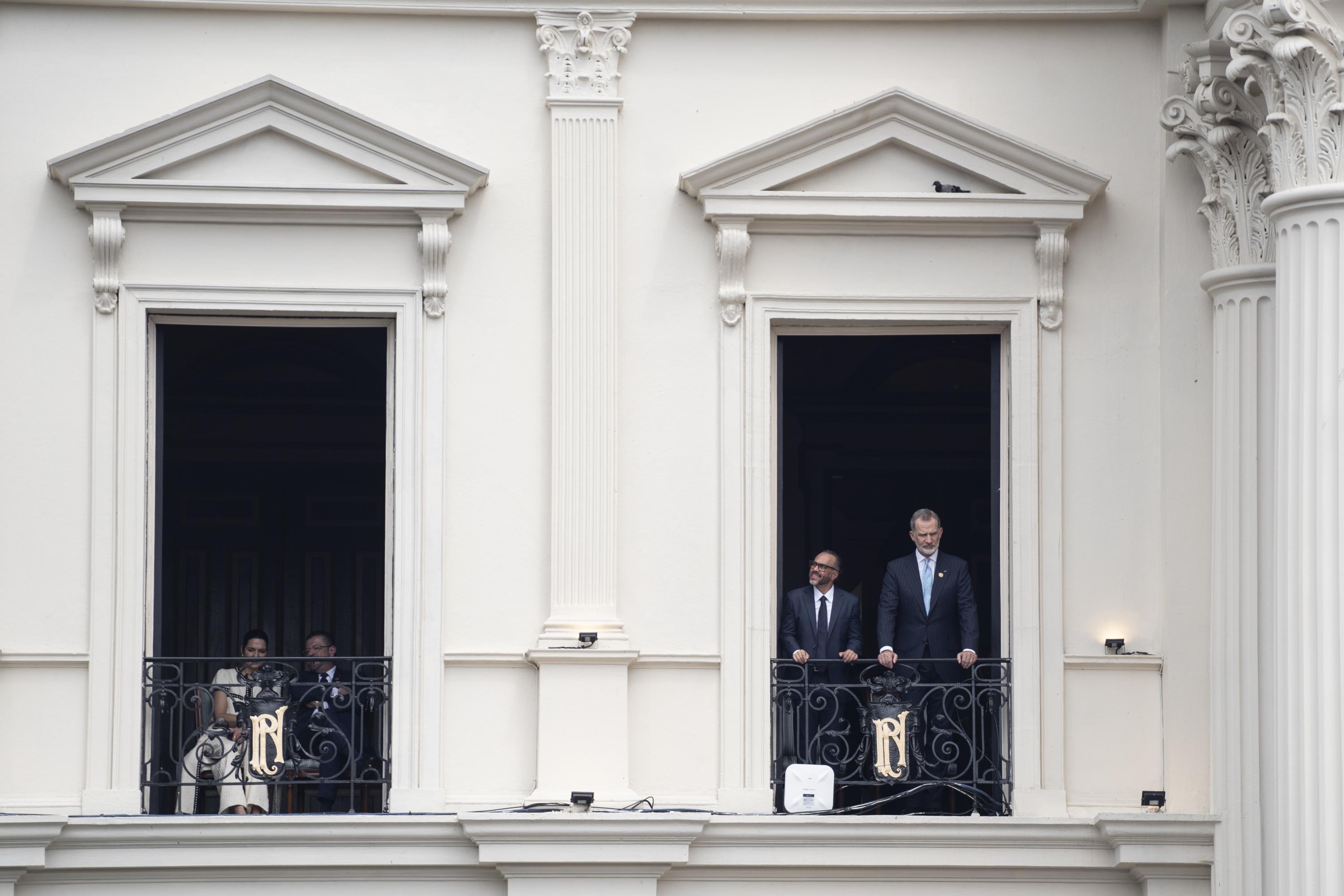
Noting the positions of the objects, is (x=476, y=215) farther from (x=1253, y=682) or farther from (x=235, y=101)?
(x=1253, y=682)

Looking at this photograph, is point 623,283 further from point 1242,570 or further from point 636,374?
point 1242,570

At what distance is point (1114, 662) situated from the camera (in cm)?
1108

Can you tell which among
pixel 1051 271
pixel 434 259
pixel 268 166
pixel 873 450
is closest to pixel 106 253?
pixel 268 166

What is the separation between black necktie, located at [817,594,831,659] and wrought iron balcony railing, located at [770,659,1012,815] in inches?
4.1

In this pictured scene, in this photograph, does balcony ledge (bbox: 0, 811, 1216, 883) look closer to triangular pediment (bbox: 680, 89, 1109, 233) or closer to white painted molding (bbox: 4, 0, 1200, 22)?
triangular pediment (bbox: 680, 89, 1109, 233)

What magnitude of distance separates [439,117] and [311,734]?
3.52 meters

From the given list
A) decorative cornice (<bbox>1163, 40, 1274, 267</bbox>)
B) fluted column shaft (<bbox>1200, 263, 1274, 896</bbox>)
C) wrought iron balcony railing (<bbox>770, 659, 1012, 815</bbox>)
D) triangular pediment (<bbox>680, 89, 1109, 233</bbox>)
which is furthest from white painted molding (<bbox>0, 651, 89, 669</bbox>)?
decorative cornice (<bbox>1163, 40, 1274, 267</bbox>)

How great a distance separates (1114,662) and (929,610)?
41.4 inches

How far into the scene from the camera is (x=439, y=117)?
1131 cm

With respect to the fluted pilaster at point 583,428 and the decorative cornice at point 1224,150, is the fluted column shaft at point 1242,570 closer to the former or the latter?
the decorative cornice at point 1224,150

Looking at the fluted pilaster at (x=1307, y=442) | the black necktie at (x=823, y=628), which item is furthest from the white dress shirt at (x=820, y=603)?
the fluted pilaster at (x=1307, y=442)

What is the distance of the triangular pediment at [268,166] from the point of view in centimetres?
1102

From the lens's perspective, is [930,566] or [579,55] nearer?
[579,55]

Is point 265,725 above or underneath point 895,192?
underneath
